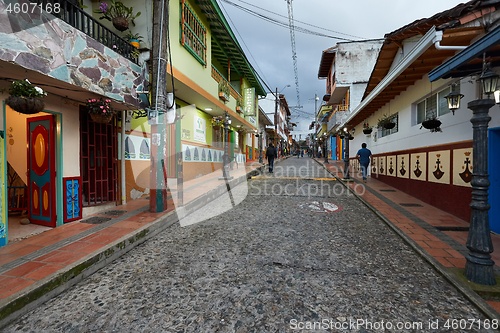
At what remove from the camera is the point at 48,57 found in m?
4.00

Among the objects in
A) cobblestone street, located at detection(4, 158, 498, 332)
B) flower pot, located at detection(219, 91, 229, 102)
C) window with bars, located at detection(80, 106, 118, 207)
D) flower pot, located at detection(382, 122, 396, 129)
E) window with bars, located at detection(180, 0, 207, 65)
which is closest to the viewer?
cobblestone street, located at detection(4, 158, 498, 332)

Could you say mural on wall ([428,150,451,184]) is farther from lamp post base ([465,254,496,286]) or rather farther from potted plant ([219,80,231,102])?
potted plant ([219,80,231,102])

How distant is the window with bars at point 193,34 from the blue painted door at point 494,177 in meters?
8.28

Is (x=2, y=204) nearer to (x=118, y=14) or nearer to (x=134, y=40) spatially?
(x=134, y=40)

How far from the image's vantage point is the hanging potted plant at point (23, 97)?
347 centimetres

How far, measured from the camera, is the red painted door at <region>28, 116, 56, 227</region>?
17.4 feet

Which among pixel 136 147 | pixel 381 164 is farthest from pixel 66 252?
pixel 381 164

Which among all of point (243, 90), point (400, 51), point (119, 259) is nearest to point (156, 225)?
point (119, 259)

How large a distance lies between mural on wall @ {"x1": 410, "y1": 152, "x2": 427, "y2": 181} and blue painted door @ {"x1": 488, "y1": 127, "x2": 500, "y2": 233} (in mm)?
2550

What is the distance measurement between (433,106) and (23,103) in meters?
9.00

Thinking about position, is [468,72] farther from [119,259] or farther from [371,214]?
[119,259]

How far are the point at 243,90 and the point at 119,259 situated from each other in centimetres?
1566

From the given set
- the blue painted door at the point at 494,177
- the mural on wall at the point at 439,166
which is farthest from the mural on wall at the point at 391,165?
the blue painted door at the point at 494,177

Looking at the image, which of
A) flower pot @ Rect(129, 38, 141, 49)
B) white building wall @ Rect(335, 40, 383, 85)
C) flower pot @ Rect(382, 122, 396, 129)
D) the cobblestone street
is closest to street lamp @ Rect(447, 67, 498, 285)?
the cobblestone street
